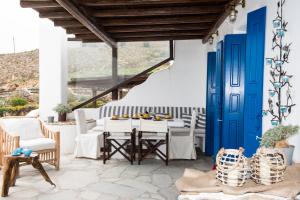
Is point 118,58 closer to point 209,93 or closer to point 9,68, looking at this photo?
point 209,93

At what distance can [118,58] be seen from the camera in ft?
27.5

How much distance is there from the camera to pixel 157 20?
588 centimetres

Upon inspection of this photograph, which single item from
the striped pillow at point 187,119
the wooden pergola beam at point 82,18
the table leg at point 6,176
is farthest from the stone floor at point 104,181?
the wooden pergola beam at point 82,18

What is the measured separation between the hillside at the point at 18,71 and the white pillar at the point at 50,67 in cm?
283

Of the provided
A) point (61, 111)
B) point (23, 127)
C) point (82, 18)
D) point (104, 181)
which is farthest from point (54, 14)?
point (104, 181)

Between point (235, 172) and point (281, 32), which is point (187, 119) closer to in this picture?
point (281, 32)

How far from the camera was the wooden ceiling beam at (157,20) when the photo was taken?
5.79 meters

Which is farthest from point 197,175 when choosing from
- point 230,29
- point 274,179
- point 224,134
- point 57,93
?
point 57,93

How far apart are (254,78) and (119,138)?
284 centimetres

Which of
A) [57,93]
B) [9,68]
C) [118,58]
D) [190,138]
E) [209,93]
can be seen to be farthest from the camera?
[9,68]

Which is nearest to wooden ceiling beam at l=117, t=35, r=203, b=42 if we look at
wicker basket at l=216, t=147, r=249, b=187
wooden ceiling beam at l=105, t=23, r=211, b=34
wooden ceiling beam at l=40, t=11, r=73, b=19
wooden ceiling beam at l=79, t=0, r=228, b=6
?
wooden ceiling beam at l=105, t=23, r=211, b=34

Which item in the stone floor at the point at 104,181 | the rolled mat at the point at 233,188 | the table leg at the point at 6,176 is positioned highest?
the rolled mat at the point at 233,188

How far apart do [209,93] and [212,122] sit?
0.62 metres

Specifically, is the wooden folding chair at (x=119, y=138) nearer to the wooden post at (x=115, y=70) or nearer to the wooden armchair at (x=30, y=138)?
the wooden armchair at (x=30, y=138)
